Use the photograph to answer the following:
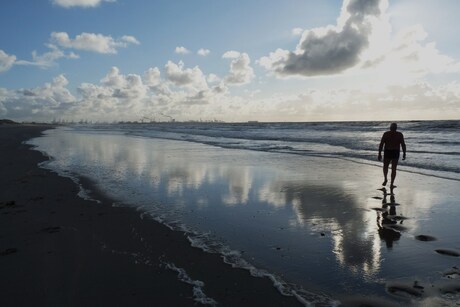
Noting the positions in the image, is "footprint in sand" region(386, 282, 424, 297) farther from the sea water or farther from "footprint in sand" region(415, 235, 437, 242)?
"footprint in sand" region(415, 235, 437, 242)

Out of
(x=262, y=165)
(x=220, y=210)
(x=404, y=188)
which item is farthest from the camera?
(x=262, y=165)

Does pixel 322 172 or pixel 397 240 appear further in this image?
pixel 322 172

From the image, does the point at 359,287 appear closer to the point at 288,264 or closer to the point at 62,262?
the point at 288,264

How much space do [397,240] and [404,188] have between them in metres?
5.45

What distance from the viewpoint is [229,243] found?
6074 millimetres

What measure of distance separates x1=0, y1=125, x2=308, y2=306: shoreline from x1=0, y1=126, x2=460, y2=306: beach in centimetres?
2

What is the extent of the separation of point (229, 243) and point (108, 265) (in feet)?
6.29

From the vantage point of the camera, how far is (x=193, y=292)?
14.1ft

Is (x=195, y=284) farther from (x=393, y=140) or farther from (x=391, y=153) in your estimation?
(x=393, y=140)

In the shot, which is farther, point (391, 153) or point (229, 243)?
point (391, 153)

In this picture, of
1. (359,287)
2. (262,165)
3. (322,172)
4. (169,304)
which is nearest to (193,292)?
(169,304)

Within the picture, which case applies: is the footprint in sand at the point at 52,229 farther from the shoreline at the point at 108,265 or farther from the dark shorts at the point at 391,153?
the dark shorts at the point at 391,153

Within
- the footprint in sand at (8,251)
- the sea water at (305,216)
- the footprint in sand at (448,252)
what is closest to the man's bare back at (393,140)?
the sea water at (305,216)

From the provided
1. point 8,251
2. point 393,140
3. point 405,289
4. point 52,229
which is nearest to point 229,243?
point 405,289
